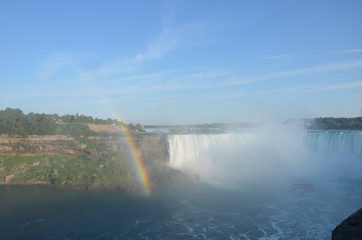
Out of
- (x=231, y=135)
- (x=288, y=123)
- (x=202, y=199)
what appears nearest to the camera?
(x=202, y=199)

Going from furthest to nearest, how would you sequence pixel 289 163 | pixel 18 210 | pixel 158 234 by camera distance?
1. pixel 289 163
2. pixel 18 210
3. pixel 158 234

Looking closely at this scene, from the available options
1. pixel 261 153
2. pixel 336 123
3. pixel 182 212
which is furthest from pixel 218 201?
pixel 336 123

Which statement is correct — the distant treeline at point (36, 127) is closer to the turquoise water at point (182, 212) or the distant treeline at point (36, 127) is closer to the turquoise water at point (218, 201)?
the turquoise water at point (218, 201)

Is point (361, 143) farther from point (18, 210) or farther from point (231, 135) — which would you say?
point (18, 210)

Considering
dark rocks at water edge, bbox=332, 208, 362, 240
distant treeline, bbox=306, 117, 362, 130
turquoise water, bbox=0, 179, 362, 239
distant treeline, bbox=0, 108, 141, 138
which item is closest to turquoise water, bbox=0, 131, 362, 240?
turquoise water, bbox=0, 179, 362, 239

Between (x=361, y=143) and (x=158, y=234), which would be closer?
(x=158, y=234)

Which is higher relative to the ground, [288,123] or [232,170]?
[288,123]

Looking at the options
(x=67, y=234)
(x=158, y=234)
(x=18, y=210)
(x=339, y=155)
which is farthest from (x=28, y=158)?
(x=339, y=155)

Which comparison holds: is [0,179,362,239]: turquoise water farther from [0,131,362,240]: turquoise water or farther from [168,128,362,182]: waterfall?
[168,128,362,182]: waterfall
